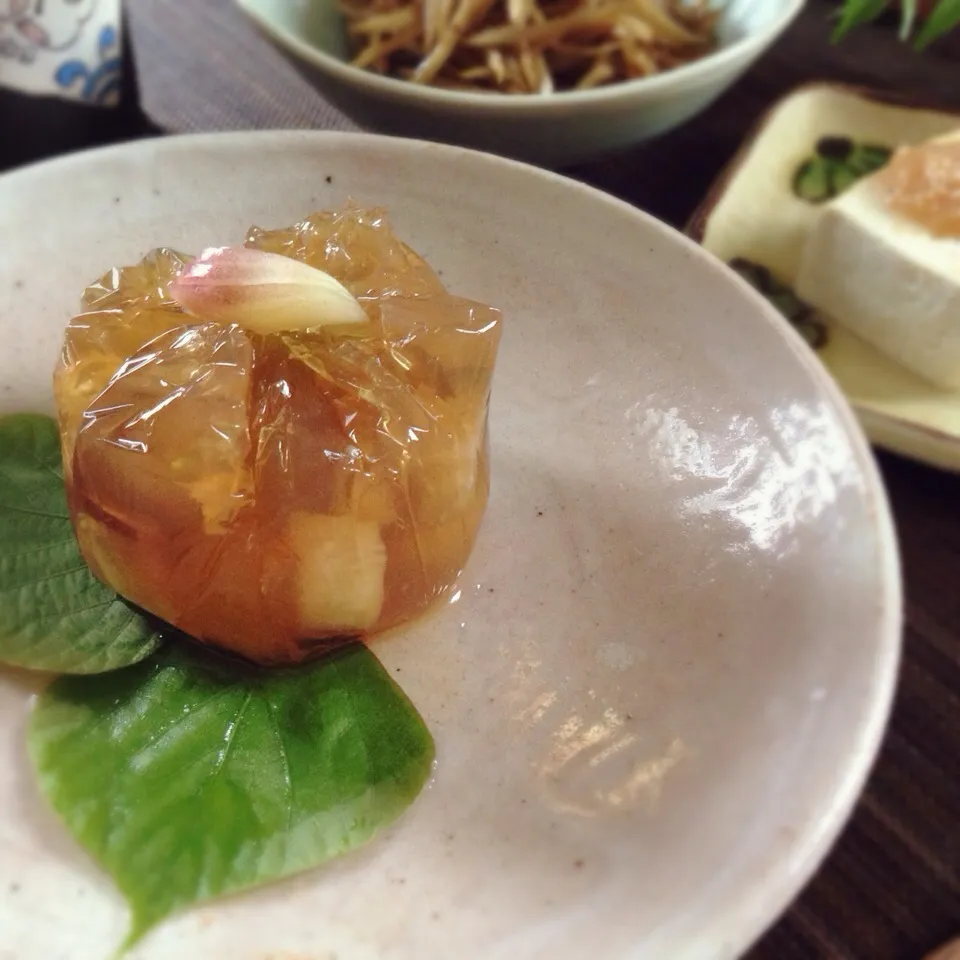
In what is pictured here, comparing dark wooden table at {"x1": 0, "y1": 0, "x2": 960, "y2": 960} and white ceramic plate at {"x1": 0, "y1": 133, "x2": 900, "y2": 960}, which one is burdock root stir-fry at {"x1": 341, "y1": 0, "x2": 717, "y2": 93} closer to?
dark wooden table at {"x1": 0, "y1": 0, "x2": 960, "y2": 960}

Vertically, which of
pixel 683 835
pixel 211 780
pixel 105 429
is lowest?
pixel 211 780

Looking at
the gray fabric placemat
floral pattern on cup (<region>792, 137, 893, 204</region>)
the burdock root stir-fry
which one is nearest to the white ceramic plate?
the burdock root stir-fry

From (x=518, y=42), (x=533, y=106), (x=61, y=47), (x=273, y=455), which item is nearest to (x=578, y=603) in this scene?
(x=273, y=455)

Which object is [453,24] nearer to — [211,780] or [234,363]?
[234,363]

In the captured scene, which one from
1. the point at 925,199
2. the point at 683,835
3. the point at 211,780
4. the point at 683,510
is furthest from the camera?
the point at 925,199

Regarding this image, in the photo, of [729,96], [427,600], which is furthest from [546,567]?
[729,96]

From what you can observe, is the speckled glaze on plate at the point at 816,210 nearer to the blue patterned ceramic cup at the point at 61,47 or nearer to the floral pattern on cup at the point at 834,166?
the floral pattern on cup at the point at 834,166
